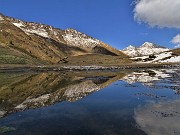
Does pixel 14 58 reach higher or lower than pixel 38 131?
higher

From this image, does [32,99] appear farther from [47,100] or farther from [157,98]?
[157,98]

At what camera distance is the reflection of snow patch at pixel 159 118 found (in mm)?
19812

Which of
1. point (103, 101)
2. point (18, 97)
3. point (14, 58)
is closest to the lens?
point (103, 101)

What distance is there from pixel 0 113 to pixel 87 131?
9921 mm

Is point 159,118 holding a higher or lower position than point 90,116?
higher

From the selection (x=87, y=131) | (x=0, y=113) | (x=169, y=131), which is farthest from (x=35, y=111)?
(x=169, y=131)

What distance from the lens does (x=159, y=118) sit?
76.1 ft

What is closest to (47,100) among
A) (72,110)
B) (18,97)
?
(18,97)

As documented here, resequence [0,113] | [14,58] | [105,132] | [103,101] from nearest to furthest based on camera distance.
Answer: [105,132] < [0,113] < [103,101] < [14,58]

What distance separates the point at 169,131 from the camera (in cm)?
1947

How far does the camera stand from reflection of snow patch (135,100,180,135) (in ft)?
65.0

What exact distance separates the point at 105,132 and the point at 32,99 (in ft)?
54.8

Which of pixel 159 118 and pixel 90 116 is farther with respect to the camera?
pixel 90 116

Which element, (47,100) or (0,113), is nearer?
(0,113)
